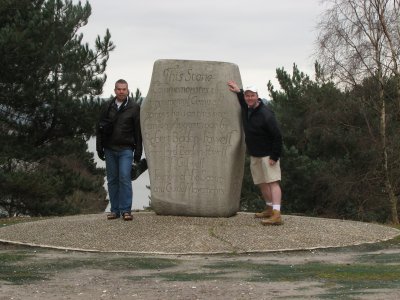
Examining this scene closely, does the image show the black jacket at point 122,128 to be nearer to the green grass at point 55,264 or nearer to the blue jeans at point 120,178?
the blue jeans at point 120,178

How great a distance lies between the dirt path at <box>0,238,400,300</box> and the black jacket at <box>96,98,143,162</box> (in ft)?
6.44

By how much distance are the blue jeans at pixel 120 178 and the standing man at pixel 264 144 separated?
5.32 ft

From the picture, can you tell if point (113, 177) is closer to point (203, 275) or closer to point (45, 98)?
point (203, 275)

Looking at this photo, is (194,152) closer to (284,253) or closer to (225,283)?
(284,253)

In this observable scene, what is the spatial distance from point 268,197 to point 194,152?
1159 mm

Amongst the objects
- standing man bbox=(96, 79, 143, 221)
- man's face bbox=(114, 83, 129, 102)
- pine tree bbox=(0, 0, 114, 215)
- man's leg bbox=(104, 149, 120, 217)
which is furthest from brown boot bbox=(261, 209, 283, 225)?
pine tree bbox=(0, 0, 114, 215)

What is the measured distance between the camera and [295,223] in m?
10.3

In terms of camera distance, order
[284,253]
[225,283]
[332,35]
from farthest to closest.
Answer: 1. [332,35]
2. [284,253]
3. [225,283]

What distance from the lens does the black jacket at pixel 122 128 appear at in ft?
33.9

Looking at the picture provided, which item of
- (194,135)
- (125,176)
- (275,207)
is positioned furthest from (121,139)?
(275,207)

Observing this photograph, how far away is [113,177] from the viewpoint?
10547mm

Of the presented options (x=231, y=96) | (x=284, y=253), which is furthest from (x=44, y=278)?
(x=231, y=96)

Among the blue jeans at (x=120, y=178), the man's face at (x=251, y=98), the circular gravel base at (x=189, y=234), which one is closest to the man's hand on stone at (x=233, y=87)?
the man's face at (x=251, y=98)

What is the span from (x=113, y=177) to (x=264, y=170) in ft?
6.73
